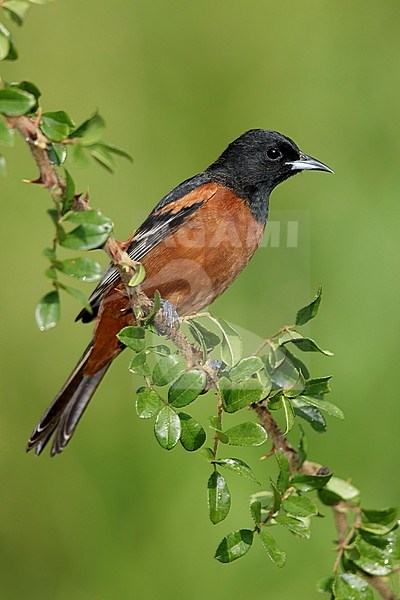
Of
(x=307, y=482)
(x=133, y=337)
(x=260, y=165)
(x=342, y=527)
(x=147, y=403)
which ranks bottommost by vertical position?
(x=342, y=527)

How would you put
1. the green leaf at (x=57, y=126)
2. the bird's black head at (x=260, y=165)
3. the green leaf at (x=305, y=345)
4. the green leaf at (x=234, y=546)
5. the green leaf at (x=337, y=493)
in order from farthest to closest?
the bird's black head at (x=260, y=165) < the green leaf at (x=337, y=493) < the green leaf at (x=305, y=345) < the green leaf at (x=234, y=546) < the green leaf at (x=57, y=126)

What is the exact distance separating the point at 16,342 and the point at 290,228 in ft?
5.94

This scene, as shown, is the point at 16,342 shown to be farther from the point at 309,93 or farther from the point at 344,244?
the point at 309,93

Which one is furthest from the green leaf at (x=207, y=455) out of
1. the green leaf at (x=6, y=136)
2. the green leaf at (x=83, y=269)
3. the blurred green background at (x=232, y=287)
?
the blurred green background at (x=232, y=287)

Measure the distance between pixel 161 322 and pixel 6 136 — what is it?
0.68m

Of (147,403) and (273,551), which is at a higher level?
(147,403)

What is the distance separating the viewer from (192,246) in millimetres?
2844

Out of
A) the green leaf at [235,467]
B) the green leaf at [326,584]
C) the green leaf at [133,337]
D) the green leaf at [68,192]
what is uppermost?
the green leaf at [68,192]

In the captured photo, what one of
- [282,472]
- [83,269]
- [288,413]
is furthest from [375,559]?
[83,269]

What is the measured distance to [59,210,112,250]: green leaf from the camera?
1435 millimetres

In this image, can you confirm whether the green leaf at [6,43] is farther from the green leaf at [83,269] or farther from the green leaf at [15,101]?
the green leaf at [83,269]

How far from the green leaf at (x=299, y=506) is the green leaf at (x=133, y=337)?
18.6 inches

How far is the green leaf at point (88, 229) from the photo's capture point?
1435mm

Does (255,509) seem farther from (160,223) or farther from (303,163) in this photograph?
(303,163)
